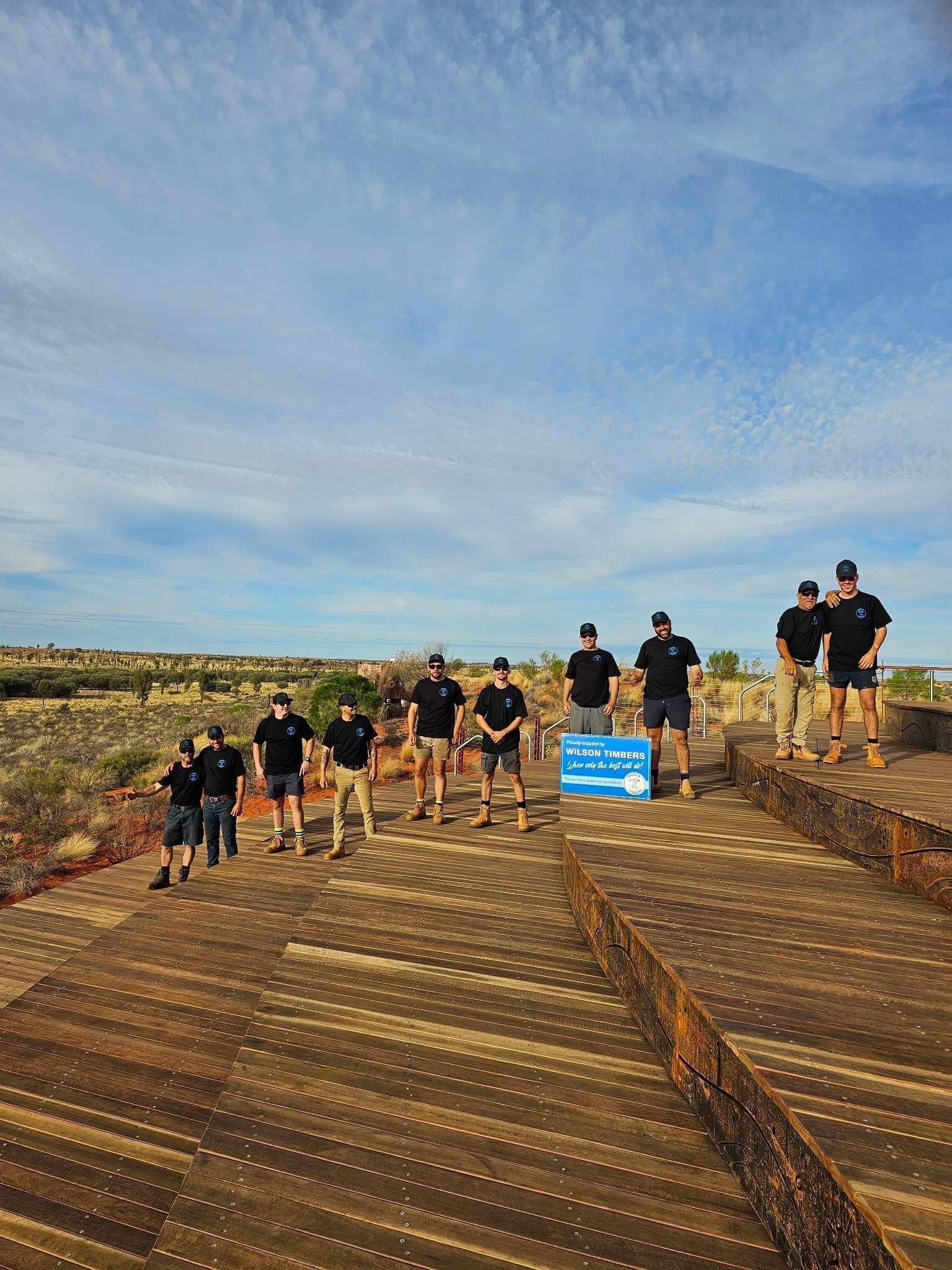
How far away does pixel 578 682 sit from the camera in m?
6.93

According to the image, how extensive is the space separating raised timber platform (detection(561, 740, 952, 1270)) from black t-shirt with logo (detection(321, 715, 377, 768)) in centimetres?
298

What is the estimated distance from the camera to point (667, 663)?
6305mm

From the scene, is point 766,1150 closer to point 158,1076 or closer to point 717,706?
point 158,1076

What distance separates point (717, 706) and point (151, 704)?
32.3 m

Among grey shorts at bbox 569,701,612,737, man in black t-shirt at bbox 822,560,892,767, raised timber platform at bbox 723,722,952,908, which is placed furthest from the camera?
grey shorts at bbox 569,701,612,737

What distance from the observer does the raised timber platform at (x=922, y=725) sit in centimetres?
769

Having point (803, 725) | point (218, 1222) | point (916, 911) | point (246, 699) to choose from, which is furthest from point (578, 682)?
point (246, 699)

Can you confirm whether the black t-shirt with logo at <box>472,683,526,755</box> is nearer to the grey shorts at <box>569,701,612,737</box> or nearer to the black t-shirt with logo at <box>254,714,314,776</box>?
the grey shorts at <box>569,701,612,737</box>

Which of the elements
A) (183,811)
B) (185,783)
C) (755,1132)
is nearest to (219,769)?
(185,783)

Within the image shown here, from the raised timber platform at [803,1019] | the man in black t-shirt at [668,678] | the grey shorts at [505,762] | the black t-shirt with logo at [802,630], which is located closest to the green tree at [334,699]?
the grey shorts at [505,762]

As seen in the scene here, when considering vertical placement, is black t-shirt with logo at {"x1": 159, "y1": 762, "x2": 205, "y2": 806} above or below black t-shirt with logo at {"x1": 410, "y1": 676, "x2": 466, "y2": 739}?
below

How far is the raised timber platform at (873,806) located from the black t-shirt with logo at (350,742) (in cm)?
420

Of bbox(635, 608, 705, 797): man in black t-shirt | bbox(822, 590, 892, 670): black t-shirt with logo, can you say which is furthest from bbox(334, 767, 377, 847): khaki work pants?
bbox(822, 590, 892, 670): black t-shirt with logo

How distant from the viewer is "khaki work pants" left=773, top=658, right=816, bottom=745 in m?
6.32
